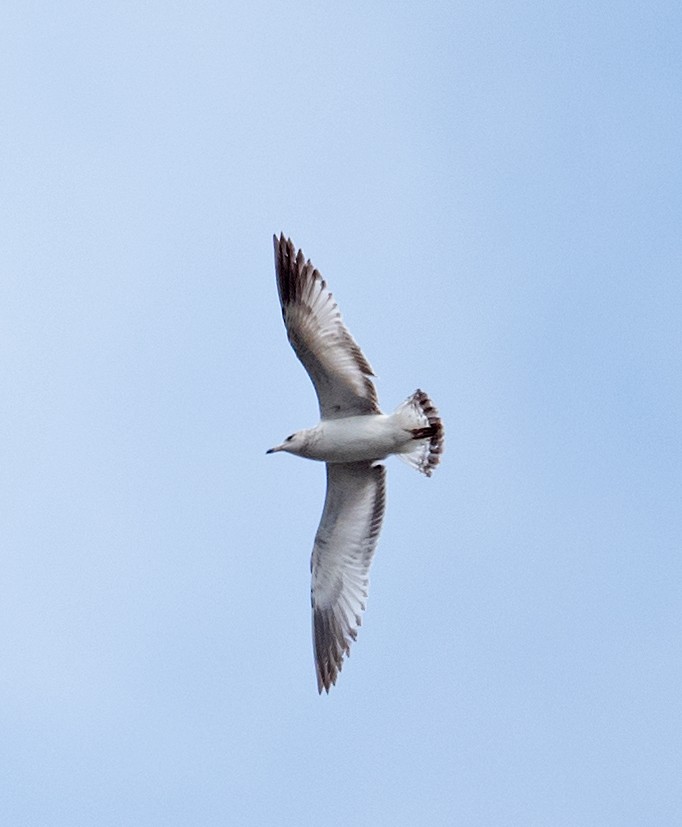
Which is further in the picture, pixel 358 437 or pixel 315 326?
pixel 358 437

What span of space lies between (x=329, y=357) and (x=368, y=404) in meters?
0.70

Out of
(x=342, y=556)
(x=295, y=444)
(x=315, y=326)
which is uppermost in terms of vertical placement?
(x=315, y=326)

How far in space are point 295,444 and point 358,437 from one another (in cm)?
70

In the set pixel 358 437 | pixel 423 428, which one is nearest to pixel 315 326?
pixel 358 437

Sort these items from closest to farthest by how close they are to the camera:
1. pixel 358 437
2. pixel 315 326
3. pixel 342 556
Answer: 1. pixel 315 326
2. pixel 358 437
3. pixel 342 556

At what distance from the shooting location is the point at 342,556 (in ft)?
68.0

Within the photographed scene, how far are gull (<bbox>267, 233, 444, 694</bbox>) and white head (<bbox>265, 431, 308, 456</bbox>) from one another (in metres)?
0.01

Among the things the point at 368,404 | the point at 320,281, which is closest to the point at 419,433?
the point at 368,404

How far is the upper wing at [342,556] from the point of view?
67.1ft

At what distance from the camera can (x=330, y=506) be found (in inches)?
810

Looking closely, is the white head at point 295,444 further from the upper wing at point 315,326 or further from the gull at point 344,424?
the upper wing at point 315,326

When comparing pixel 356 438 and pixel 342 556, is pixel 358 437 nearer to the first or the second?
pixel 356 438

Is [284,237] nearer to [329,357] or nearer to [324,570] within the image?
[329,357]

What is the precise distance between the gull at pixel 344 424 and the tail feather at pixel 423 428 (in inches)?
0.4
